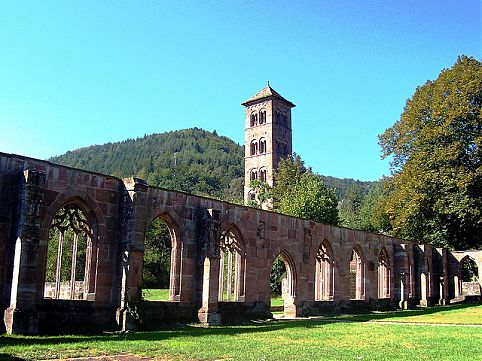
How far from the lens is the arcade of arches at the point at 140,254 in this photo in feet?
47.1

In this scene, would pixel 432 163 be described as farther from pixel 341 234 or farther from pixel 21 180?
pixel 21 180

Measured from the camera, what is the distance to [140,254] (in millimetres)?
16641

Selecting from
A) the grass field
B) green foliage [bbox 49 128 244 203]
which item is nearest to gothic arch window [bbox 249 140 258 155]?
green foliage [bbox 49 128 244 203]

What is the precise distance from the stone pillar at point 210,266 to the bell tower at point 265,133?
5848 cm

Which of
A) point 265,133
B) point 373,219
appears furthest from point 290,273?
point 265,133

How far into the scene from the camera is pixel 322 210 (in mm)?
44906

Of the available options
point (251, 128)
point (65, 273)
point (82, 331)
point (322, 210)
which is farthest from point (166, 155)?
point (82, 331)

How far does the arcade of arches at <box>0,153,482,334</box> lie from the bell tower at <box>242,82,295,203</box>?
5057cm

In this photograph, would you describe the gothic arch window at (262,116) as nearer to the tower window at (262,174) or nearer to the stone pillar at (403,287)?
the tower window at (262,174)

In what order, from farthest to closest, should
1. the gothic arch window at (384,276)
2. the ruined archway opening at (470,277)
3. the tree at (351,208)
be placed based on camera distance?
the tree at (351,208), the ruined archway opening at (470,277), the gothic arch window at (384,276)

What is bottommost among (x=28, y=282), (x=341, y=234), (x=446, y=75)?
(x=28, y=282)

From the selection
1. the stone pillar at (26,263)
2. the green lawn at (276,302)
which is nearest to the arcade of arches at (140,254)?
the stone pillar at (26,263)

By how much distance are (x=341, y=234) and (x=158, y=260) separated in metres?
19.2

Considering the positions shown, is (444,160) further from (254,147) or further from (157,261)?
(254,147)
